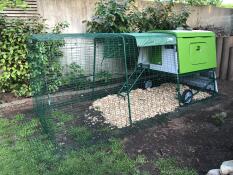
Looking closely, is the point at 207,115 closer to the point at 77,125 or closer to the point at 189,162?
the point at 189,162

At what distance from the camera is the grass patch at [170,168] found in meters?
2.93

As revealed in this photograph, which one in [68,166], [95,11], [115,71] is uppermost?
[95,11]

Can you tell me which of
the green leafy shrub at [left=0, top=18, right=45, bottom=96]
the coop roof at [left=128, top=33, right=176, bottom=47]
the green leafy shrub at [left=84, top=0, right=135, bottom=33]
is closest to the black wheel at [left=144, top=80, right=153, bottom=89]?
the green leafy shrub at [left=84, top=0, right=135, bottom=33]

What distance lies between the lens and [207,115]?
4359mm

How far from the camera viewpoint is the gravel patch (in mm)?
4373

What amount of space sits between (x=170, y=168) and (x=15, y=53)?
355 cm

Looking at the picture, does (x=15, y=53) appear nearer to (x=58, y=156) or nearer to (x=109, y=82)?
(x=109, y=82)

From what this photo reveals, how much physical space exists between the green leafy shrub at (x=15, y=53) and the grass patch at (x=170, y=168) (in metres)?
3.18

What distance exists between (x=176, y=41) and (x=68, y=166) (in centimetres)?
257

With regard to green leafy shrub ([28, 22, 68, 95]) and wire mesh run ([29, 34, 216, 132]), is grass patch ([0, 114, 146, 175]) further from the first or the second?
green leafy shrub ([28, 22, 68, 95])

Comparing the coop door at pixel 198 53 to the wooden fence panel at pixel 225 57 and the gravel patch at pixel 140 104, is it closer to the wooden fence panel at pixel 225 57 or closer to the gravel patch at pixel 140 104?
the gravel patch at pixel 140 104

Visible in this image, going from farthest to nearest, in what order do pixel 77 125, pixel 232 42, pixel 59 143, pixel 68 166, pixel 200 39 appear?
pixel 232 42
pixel 200 39
pixel 77 125
pixel 59 143
pixel 68 166

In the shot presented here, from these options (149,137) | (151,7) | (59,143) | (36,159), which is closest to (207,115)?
(149,137)

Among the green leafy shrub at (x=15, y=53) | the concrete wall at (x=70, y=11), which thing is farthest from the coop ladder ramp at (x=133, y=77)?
the green leafy shrub at (x=15, y=53)
